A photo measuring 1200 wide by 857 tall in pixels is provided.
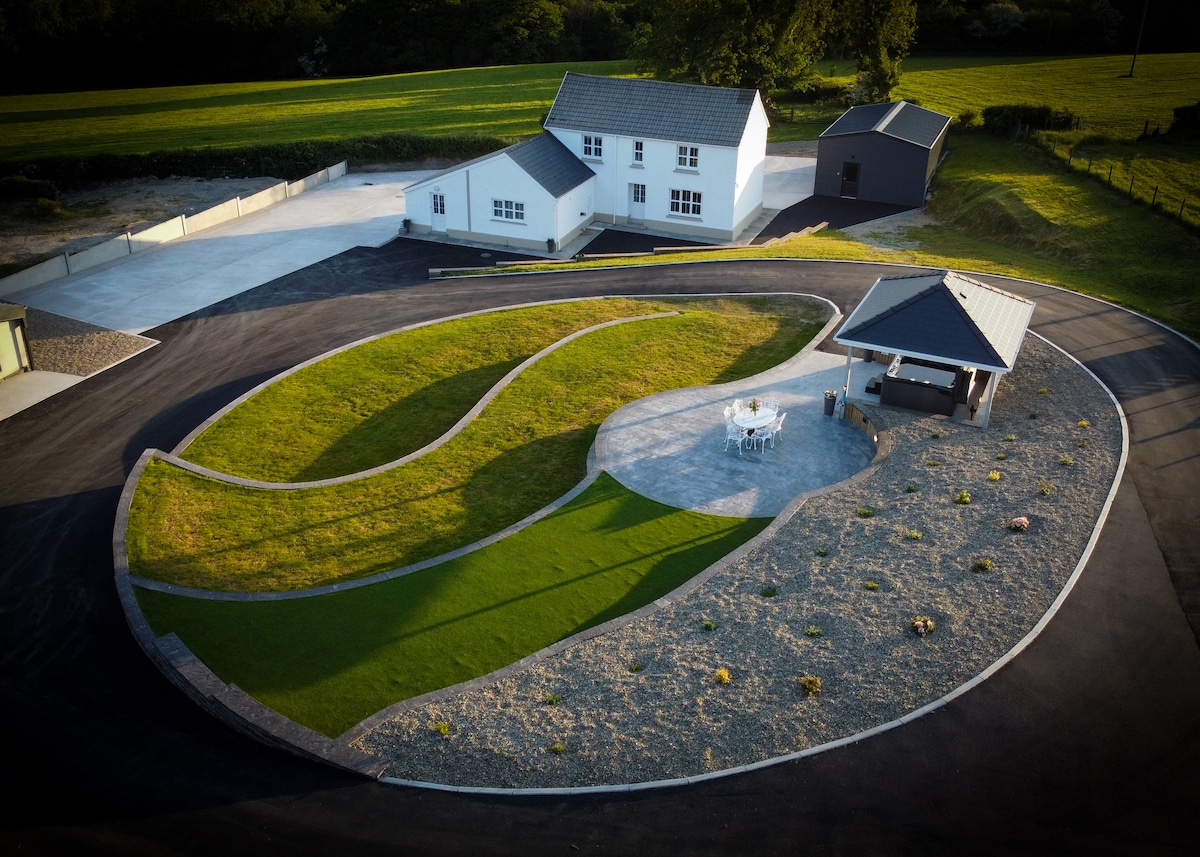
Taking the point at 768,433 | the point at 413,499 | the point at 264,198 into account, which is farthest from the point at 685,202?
the point at 413,499

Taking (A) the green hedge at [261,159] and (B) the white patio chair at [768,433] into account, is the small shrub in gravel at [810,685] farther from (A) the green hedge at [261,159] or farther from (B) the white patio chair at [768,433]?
(A) the green hedge at [261,159]

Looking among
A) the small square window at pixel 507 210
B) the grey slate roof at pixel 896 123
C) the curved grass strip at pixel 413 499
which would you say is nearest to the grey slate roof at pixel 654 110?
the small square window at pixel 507 210

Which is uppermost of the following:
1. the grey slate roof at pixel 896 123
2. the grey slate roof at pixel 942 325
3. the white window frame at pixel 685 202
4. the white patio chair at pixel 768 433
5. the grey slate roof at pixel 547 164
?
the grey slate roof at pixel 896 123

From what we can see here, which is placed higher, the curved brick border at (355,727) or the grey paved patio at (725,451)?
the grey paved patio at (725,451)

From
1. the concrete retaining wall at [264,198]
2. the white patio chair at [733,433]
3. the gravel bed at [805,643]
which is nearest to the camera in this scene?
the gravel bed at [805,643]

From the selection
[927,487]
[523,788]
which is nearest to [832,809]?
[523,788]

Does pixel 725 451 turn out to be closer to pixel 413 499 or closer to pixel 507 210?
pixel 413 499

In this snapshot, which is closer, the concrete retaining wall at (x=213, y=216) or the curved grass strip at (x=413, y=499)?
the curved grass strip at (x=413, y=499)
